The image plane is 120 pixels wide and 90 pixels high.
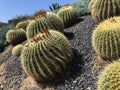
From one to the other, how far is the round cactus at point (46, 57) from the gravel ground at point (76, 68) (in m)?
0.28

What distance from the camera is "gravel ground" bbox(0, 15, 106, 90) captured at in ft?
27.0

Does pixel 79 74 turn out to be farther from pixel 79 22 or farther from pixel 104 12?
pixel 79 22

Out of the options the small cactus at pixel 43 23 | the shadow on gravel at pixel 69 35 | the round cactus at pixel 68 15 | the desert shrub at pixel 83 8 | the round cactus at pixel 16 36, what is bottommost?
the round cactus at pixel 16 36

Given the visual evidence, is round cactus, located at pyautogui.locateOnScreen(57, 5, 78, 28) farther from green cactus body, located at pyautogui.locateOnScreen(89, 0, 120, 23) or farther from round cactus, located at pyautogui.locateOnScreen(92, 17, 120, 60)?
round cactus, located at pyautogui.locateOnScreen(92, 17, 120, 60)

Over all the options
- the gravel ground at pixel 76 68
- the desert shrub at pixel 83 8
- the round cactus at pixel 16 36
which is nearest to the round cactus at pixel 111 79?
the gravel ground at pixel 76 68

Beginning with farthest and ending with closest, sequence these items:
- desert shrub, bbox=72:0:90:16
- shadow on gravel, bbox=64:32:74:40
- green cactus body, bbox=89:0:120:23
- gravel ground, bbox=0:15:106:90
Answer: desert shrub, bbox=72:0:90:16 < shadow on gravel, bbox=64:32:74:40 < green cactus body, bbox=89:0:120:23 < gravel ground, bbox=0:15:106:90

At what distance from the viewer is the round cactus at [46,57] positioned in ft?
27.9

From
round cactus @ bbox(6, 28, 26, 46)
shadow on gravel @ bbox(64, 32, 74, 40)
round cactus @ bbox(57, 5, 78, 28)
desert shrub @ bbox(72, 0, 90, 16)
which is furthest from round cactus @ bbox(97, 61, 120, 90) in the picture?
round cactus @ bbox(6, 28, 26, 46)

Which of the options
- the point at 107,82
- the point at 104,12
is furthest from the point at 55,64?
the point at 107,82

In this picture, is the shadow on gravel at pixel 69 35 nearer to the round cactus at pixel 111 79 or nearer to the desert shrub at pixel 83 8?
the desert shrub at pixel 83 8

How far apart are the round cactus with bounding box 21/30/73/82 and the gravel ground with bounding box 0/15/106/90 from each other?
0.28 metres

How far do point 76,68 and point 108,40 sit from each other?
1.60 meters

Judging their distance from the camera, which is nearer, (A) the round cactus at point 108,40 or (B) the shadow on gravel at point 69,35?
(A) the round cactus at point 108,40

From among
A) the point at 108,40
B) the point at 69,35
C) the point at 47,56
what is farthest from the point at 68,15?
the point at 108,40
